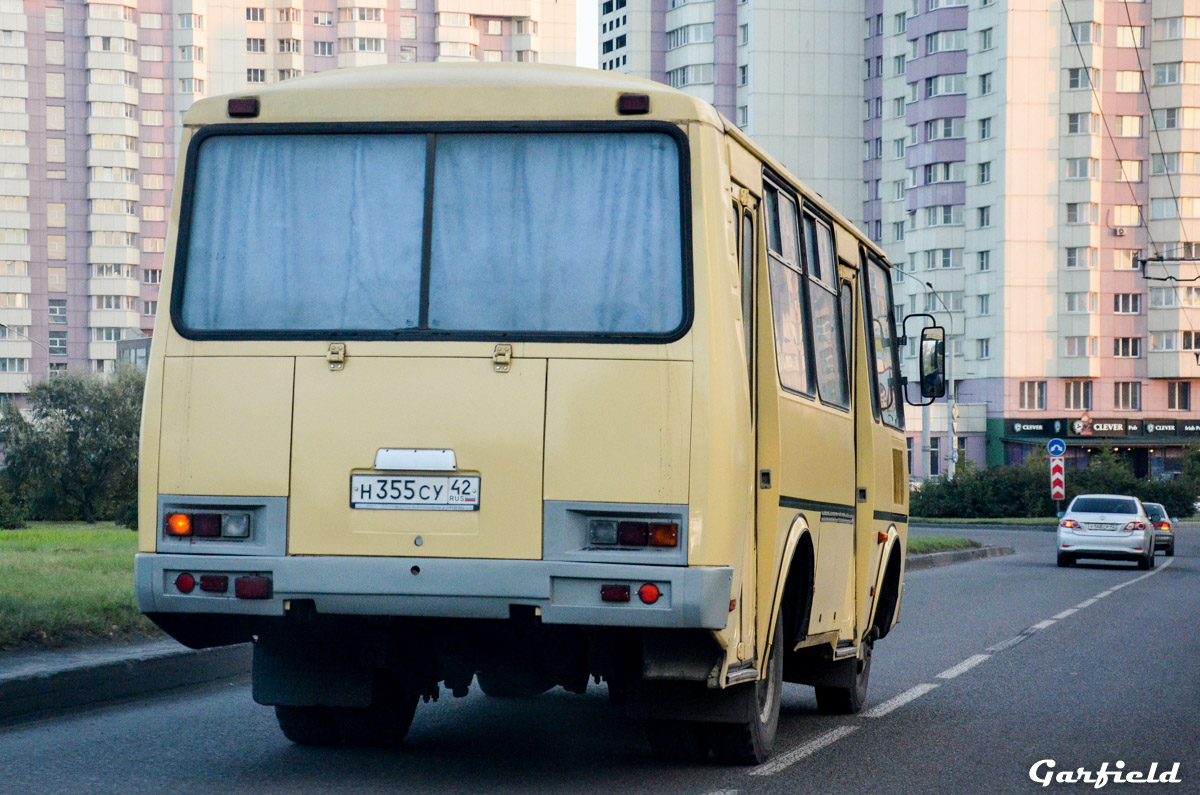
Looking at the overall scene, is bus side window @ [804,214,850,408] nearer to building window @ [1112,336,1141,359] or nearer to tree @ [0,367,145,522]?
tree @ [0,367,145,522]

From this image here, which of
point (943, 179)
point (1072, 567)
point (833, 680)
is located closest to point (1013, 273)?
point (943, 179)

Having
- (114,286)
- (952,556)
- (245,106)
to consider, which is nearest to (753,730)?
(245,106)

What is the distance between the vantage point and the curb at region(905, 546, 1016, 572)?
32.1 meters

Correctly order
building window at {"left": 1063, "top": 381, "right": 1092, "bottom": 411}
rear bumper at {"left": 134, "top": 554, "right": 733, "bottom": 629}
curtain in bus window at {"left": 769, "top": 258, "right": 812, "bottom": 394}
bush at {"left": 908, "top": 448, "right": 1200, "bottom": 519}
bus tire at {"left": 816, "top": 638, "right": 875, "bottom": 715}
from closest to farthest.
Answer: rear bumper at {"left": 134, "top": 554, "right": 733, "bottom": 629}, curtain in bus window at {"left": 769, "top": 258, "right": 812, "bottom": 394}, bus tire at {"left": 816, "top": 638, "right": 875, "bottom": 715}, bush at {"left": 908, "top": 448, "right": 1200, "bottom": 519}, building window at {"left": 1063, "top": 381, "right": 1092, "bottom": 411}

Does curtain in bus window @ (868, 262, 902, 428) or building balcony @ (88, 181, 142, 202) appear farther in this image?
building balcony @ (88, 181, 142, 202)

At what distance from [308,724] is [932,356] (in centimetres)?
512

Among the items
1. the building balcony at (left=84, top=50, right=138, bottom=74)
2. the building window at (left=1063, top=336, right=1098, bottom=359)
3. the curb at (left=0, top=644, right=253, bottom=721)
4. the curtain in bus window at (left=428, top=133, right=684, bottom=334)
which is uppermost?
the building balcony at (left=84, top=50, right=138, bottom=74)

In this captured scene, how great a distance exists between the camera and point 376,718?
8625mm

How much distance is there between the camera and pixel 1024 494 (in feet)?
232

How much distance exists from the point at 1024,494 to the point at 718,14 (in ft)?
190

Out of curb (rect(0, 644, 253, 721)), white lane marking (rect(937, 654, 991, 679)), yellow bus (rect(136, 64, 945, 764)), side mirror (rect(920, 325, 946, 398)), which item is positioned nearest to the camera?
yellow bus (rect(136, 64, 945, 764))

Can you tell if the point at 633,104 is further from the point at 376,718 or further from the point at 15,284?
the point at 15,284

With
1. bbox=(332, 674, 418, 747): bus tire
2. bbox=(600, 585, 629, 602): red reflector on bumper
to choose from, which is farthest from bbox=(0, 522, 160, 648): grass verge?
bbox=(600, 585, 629, 602): red reflector on bumper

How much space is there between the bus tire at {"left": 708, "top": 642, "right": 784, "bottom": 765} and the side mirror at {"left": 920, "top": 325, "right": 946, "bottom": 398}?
3.66 metres
